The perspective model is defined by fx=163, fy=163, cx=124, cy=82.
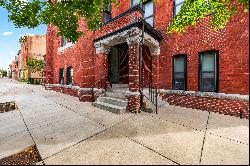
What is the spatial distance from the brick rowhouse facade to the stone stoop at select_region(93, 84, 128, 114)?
1.47 feet

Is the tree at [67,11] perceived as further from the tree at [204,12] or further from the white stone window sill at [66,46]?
the white stone window sill at [66,46]

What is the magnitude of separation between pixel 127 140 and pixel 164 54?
7.11 m

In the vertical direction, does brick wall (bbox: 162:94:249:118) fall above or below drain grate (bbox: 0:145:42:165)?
above

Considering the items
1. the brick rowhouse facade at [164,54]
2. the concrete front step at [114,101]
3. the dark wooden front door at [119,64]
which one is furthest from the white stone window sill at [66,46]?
the concrete front step at [114,101]

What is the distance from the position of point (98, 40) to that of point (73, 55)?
431cm

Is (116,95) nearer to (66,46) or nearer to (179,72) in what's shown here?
(179,72)

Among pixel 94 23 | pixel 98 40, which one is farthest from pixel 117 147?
pixel 98 40

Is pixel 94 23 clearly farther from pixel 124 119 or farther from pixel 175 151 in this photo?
pixel 175 151

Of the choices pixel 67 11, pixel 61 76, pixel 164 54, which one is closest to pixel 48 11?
pixel 67 11

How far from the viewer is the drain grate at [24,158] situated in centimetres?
358

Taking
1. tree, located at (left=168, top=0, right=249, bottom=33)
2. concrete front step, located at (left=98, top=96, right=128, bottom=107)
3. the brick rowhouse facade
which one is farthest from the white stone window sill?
tree, located at (left=168, top=0, right=249, bottom=33)

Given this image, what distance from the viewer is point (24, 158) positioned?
148 inches

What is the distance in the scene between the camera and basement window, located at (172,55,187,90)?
9492 millimetres

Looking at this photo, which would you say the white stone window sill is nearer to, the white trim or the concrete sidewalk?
the white trim
